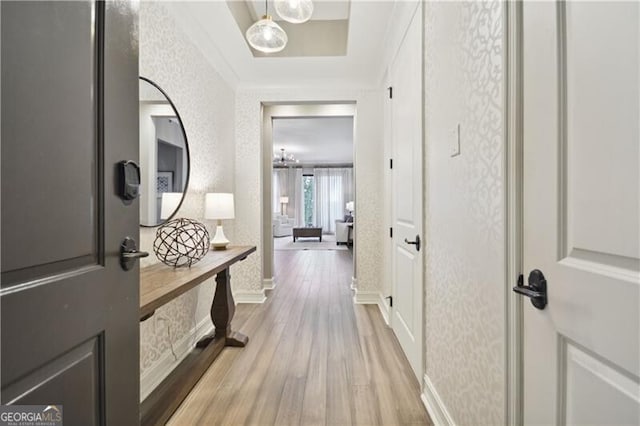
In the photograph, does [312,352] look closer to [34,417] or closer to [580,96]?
[34,417]

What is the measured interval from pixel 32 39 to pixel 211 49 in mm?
2476

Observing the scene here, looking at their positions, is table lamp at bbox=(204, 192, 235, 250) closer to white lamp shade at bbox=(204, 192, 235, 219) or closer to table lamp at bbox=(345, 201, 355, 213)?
white lamp shade at bbox=(204, 192, 235, 219)

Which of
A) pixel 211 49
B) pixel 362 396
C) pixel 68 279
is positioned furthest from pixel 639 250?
pixel 211 49

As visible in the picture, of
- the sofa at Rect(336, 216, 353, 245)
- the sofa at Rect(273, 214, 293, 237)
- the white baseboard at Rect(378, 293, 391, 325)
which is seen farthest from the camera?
the sofa at Rect(273, 214, 293, 237)

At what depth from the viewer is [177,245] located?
1.90m

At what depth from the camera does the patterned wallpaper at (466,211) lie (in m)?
1.00

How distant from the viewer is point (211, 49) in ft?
8.95

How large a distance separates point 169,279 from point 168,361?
2.74 ft

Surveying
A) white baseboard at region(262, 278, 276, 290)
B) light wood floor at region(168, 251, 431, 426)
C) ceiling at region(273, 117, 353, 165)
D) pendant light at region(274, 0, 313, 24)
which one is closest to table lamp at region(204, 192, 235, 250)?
light wood floor at region(168, 251, 431, 426)

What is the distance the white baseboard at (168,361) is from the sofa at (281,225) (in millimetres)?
7908

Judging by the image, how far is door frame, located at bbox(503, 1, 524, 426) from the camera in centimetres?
88

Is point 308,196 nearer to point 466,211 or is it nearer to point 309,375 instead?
point 309,375

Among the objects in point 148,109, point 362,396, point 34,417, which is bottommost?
point 362,396

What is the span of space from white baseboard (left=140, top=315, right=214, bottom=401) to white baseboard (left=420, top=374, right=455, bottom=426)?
162 centimetres
